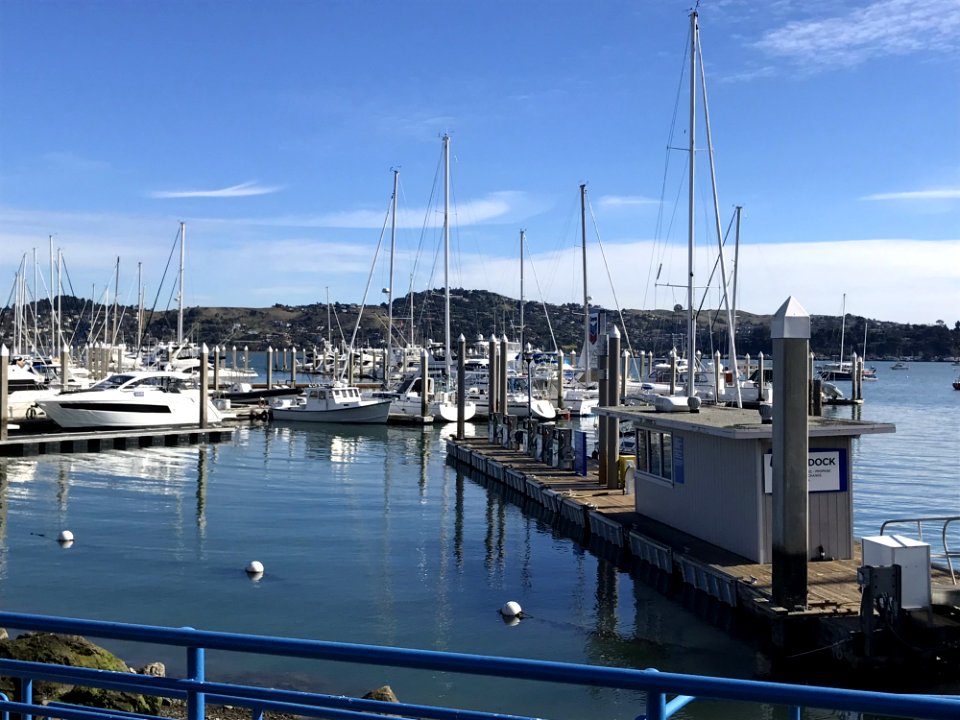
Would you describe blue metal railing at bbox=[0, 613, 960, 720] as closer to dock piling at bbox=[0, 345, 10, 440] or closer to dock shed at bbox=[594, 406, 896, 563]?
dock shed at bbox=[594, 406, 896, 563]

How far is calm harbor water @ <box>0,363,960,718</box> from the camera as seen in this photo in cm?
1444

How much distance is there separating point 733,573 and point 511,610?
3.94 m

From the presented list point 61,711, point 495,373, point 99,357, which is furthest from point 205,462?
point 99,357

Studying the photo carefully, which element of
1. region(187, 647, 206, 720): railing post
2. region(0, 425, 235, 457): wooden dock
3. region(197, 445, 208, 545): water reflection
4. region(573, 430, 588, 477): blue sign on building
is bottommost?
region(197, 445, 208, 545): water reflection

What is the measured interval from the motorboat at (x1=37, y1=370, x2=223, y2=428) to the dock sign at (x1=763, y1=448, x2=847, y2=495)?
39832 mm

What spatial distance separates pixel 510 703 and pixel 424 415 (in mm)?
45085

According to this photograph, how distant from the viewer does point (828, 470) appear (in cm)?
1567

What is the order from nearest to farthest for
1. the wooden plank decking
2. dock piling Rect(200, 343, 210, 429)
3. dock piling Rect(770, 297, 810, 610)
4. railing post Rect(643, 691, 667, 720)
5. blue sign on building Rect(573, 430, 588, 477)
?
railing post Rect(643, 691, 667, 720), dock piling Rect(770, 297, 810, 610), the wooden plank decking, blue sign on building Rect(573, 430, 588, 477), dock piling Rect(200, 343, 210, 429)

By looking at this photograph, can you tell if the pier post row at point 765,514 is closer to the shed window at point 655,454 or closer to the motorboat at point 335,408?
the shed window at point 655,454

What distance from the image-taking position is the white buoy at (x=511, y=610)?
1669 centimetres

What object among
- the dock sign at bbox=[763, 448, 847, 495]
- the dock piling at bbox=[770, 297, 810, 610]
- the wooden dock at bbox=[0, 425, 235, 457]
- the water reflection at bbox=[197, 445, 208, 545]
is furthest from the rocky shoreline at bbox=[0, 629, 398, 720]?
the wooden dock at bbox=[0, 425, 235, 457]

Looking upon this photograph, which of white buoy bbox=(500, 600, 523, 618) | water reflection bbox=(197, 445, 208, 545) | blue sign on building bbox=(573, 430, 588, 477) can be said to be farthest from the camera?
blue sign on building bbox=(573, 430, 588, 477)

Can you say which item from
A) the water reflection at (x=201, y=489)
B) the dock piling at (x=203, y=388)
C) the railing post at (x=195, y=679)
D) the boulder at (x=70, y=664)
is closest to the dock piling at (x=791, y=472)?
the boulder at (x=70, y=664)

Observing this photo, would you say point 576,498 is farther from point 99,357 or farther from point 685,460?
point 99,357
